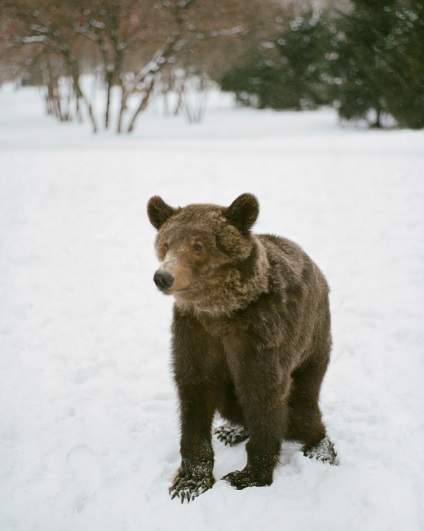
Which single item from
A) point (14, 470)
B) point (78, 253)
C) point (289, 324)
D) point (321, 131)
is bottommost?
point (14, 470)

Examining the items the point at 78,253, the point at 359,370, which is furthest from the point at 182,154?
the point at 359,370

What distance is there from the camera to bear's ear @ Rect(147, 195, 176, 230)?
3100 mm

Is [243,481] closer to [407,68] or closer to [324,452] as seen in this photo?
[324,452]

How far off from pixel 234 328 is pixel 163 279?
594 millimetres

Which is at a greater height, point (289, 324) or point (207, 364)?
point (289, 324)

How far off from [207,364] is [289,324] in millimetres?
591

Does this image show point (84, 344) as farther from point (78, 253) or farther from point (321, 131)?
point (321, 131)

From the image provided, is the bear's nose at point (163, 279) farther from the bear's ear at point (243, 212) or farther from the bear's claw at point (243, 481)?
the bear's claw at point (243, 481)

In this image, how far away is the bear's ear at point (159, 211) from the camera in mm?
3100

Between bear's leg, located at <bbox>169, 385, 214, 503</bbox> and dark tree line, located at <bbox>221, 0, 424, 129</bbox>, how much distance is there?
14.0 meters

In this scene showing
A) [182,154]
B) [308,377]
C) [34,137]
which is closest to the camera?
[308,377]

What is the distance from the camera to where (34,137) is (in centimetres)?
1647

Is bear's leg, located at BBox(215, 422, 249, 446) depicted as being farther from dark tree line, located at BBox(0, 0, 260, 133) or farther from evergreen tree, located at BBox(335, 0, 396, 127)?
evergreen tree, located at BBox(335, 0, 396, 127)

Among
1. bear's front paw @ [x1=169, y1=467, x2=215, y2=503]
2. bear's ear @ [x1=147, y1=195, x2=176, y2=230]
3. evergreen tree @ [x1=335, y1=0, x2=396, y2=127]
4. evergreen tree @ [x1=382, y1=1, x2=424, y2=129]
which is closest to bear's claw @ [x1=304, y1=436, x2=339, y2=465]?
bear's front paw @ [x1=169, y1=467, x2=215, y2=503]
